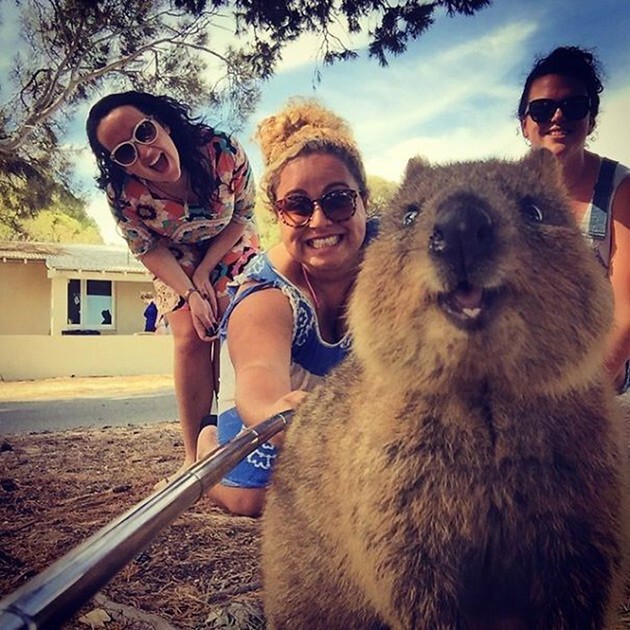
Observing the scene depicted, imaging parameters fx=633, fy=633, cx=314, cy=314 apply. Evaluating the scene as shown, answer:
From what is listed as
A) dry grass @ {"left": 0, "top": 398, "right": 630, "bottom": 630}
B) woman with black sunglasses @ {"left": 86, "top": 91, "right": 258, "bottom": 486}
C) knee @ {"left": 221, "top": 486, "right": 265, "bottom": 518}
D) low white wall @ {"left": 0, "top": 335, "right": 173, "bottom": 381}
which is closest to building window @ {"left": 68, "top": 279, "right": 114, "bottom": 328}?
low white wall @ {"left": 0, "top": 335, "right": 173, "bottom": 381}

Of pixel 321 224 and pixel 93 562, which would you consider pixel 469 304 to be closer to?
pixel 93 562

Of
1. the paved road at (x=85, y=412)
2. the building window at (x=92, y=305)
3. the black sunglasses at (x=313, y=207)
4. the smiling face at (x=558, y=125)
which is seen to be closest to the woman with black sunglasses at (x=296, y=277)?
the black sunglasses at (x=313, y=207)

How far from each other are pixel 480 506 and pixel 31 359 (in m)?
1.08

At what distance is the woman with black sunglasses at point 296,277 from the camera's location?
3.29 ft

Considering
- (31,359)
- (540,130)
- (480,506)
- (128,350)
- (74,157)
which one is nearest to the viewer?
(480,506)

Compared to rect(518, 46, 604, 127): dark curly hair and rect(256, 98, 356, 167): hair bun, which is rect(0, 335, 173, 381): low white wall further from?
rect(518, 46, 604, 127): dark curly hair

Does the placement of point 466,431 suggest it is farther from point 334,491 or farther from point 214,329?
point 214,329

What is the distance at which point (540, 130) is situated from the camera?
908 millimetres

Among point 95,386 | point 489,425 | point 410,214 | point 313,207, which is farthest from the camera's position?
point 95,386

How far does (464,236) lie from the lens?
479 mm

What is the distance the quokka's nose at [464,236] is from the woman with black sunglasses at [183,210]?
748 millimetres

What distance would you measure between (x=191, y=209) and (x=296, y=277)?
288mm

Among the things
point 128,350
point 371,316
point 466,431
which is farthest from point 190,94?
point 466,431

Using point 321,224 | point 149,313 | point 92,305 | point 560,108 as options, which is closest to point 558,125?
point 560,108
